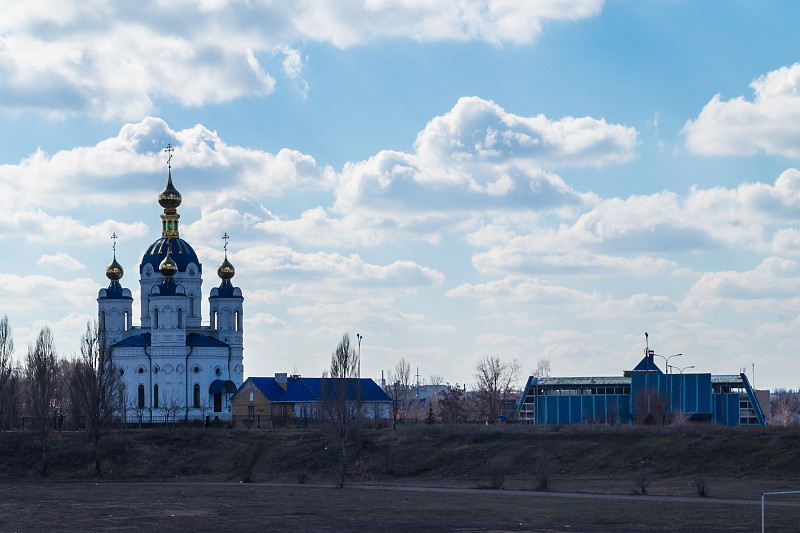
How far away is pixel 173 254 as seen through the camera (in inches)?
3588

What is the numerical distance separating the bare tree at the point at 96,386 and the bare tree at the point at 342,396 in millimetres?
15619

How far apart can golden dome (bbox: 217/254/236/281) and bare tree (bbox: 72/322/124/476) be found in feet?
72.3

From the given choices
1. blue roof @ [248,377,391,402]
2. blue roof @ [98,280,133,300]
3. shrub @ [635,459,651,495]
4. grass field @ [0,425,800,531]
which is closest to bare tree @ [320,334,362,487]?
grass field @ [0,425,800,531]

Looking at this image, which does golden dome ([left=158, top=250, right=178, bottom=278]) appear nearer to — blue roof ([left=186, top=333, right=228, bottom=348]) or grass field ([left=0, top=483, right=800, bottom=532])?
blue roof ([left=186, top=333, right=228, bottom=348])

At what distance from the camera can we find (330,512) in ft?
122

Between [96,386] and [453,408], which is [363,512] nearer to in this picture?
[96,386]

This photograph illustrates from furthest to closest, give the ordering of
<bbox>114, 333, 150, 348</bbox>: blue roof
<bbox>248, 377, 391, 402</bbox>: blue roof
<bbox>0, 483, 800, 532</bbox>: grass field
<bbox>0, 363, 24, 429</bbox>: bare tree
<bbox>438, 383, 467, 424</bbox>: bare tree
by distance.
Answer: <bbox>438, 383, 467, 424</bbox>: bare tree < <bbox>114, 333, 150, 348</bbox>: blue roof < <bbox>248, 377, 391, 402</bbox>: blue roof < <bbox>0, 363, 24, 429</bbox>: bare tree < <bbox>0, 483, 800, 532</bbox>: grass field

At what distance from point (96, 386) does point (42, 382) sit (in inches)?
237

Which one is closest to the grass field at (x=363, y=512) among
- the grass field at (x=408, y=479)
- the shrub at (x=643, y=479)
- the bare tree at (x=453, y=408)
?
the grass field at (x=408, y=479)

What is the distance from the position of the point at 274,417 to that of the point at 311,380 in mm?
7520

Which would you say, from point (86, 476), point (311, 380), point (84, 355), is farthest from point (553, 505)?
point (311, 380)

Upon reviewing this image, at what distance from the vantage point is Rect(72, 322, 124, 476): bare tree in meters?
64.9

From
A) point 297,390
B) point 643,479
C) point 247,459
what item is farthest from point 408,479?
point 297,390

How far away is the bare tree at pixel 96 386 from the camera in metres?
64.9
